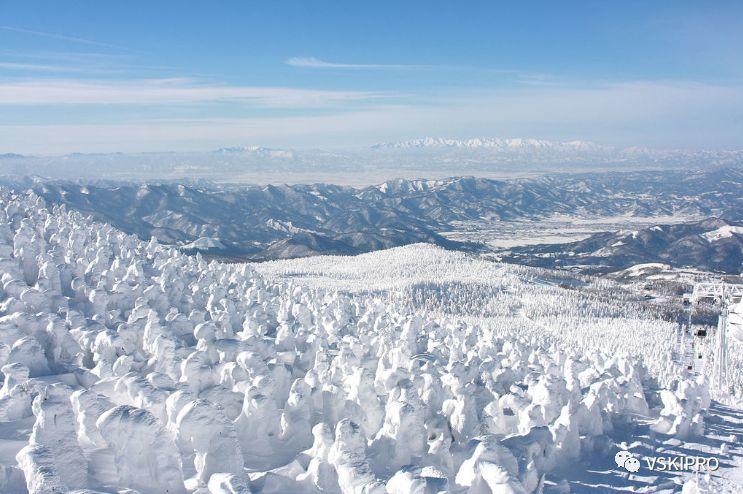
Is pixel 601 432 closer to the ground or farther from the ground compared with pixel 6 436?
closer to the ground

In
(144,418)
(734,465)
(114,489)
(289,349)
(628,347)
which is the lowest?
(628,347)

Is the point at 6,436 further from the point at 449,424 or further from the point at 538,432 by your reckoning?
the point at 538,432

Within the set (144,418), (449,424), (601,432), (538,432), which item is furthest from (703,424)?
(144,418)

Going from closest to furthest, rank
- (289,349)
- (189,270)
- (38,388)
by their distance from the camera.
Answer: (38,388), (289,349), (189,270)

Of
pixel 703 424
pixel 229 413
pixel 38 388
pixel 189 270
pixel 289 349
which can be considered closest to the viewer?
pixel 38 388

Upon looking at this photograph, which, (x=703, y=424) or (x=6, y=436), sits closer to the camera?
(x=6, y=436)

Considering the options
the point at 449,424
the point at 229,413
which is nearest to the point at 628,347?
the point at 449,424
